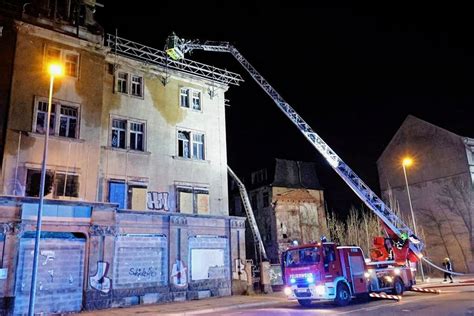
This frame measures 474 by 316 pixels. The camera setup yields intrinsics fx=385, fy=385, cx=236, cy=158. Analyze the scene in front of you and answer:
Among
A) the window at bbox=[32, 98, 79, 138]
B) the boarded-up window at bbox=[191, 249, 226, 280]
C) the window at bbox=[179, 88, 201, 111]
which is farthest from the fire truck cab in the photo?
the window at bbox=[32, 98, 79, 138]

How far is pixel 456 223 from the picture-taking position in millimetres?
37312

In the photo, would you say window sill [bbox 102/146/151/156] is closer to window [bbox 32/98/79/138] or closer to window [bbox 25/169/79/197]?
window [bbox 32/98/79/138]

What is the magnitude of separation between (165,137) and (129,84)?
404 centimetres

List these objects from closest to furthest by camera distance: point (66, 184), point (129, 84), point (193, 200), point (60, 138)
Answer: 1. point (66, 184)
2. point (60, 138)
3. point (129, 84)
4. point (193, 200)

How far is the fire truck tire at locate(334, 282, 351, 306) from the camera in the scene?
57.1 feet

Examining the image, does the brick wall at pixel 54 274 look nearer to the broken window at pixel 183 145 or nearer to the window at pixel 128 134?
the window at pixel 128 134

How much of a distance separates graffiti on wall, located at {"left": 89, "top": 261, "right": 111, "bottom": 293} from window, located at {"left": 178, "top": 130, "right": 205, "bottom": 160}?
8.70 meters

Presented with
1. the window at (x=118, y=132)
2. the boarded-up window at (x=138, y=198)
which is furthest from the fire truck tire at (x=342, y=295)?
the window at (x=118, y=132)

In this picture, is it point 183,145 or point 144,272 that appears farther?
point 183,145

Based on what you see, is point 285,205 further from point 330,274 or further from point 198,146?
point 330,274

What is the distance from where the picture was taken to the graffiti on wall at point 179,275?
74.3ft

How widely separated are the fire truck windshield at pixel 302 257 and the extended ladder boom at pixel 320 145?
26.9 feet

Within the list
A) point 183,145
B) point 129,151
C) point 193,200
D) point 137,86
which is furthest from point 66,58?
point 193,200

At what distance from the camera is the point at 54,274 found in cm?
1858
